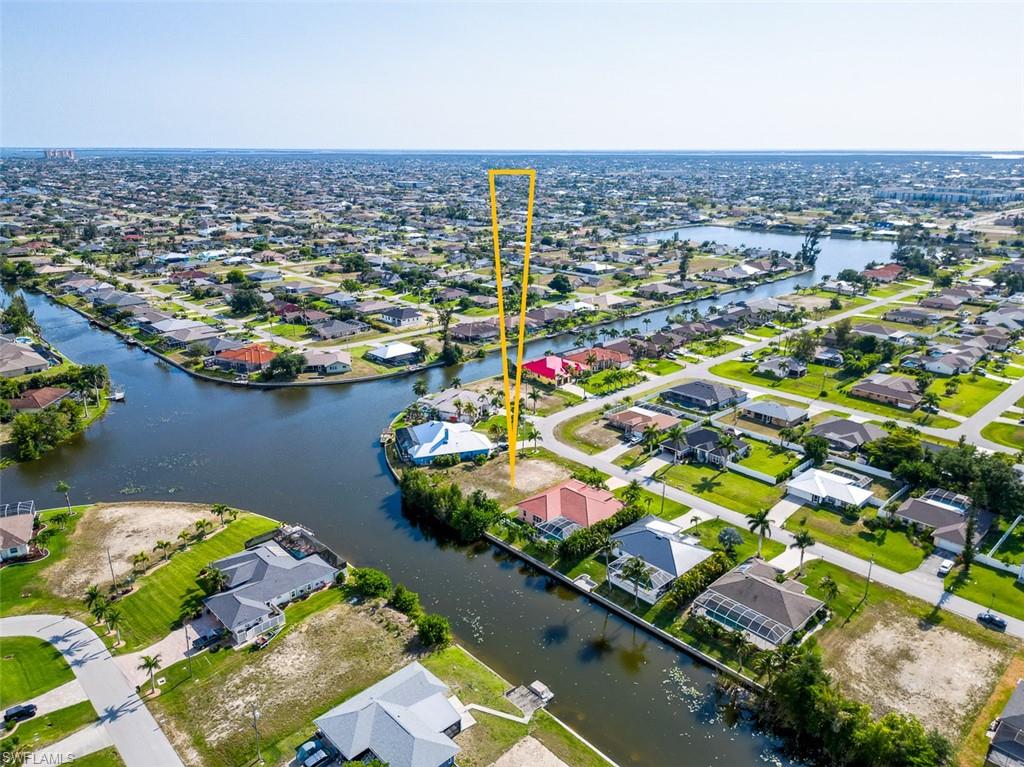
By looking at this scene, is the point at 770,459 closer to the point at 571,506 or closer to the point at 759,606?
the point at 571,506

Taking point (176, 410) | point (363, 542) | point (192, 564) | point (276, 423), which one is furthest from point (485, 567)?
point (176, 410)

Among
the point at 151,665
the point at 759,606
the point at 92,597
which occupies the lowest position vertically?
the point at 759,606

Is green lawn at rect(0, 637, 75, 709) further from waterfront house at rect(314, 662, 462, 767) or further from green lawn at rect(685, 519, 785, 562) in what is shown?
green lawn at rect(685, 519, 785, 562)

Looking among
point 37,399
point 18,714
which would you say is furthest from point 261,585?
point 37,399

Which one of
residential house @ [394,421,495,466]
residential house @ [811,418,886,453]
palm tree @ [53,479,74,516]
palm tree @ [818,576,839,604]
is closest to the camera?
palm tree @ [818,576,839,604]

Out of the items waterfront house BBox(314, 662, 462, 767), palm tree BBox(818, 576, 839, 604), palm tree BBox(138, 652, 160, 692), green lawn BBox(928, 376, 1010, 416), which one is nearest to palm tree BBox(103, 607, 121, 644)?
palm tree BBox(138, 652, 160, 692)
